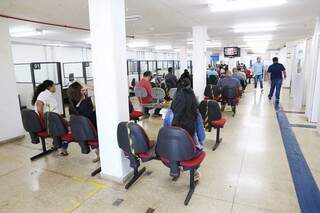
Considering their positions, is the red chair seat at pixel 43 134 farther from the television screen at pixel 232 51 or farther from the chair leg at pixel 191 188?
the television screen at pixel 232 51

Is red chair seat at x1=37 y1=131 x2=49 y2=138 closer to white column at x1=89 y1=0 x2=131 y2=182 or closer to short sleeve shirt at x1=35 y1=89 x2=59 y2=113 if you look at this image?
short sleeve shirt at x1=35 y1=89 x2=59 y2=113

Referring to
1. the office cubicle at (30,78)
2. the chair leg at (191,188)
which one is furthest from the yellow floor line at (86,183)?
the office cubicle at (30,78)

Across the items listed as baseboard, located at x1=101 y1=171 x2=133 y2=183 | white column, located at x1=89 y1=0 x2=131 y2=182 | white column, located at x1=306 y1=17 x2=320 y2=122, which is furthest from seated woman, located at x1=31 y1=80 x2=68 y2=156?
white column, located at x1=306 y1=17 x2=320 y2=122

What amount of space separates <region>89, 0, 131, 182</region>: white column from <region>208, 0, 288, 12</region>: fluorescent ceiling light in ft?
7.45

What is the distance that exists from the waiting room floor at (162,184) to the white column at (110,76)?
35 centimetres

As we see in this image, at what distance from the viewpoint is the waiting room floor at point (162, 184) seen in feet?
8.28

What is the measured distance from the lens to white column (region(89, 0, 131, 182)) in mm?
2648

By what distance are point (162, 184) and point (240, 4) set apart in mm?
3567

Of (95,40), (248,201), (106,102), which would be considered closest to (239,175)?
(248,201)

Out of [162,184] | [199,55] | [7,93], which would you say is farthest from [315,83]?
[7,93]

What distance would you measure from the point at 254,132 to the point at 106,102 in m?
3.49

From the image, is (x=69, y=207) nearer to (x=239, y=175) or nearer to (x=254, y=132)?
(x=239, y=175)

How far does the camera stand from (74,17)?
207 inches

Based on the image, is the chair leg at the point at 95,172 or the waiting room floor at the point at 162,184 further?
the chair leg at the point at 95,172
